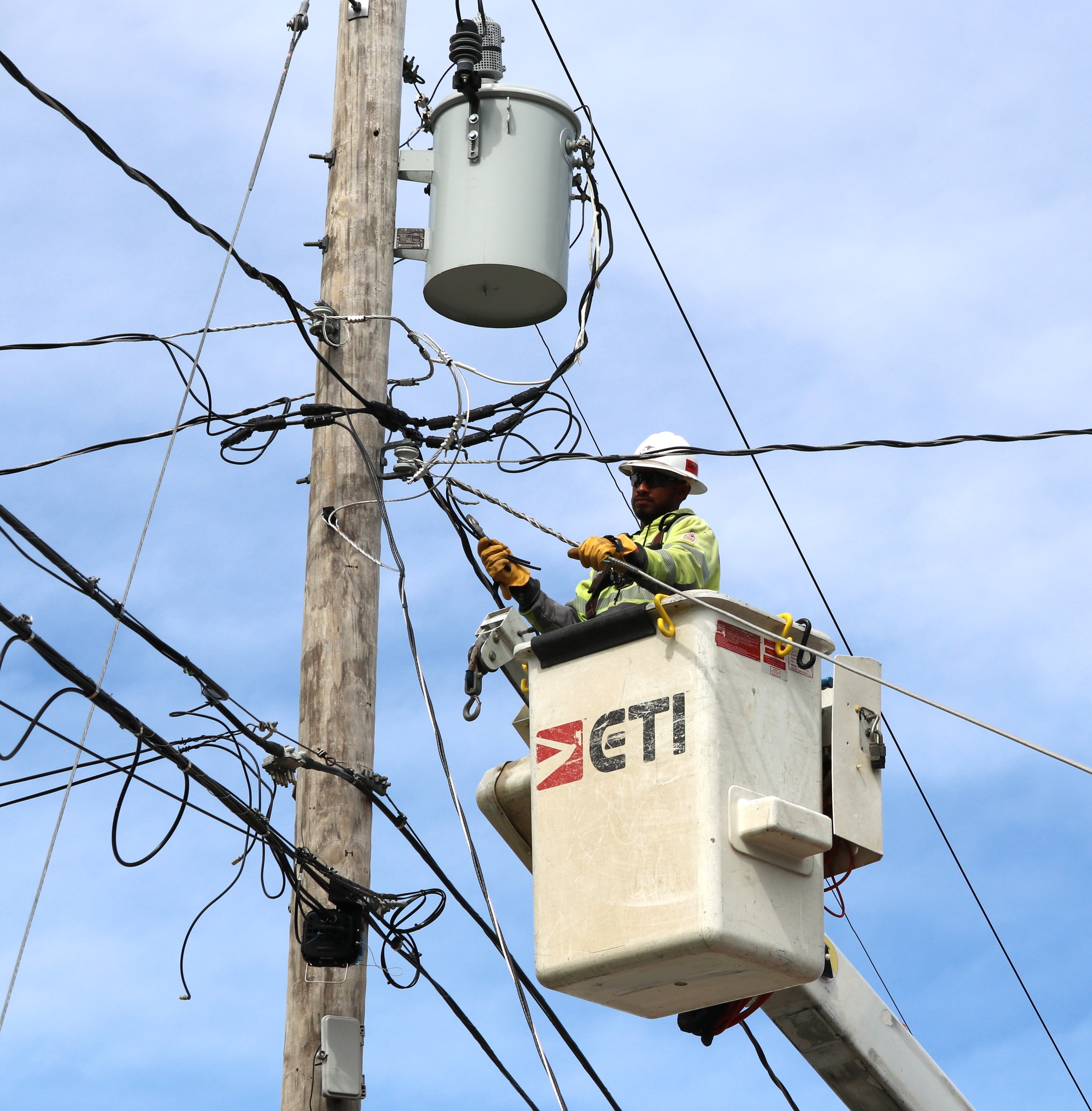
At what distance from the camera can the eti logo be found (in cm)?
572

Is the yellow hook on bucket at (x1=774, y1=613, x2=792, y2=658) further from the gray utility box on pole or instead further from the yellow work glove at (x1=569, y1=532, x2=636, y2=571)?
the gray utility box on pole

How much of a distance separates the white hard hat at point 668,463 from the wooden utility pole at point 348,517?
1.01 metres

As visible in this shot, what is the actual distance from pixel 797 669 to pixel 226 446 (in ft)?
8.45

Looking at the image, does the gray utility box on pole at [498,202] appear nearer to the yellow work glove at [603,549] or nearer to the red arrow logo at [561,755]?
the yellow work glove at [603,549]

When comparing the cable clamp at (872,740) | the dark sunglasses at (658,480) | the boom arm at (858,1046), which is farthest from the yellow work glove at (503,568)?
the boom arm at (858,1046)

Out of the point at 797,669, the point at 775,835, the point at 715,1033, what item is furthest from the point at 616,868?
the point at 715,1033

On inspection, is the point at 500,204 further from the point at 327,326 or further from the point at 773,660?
the point at 773,660

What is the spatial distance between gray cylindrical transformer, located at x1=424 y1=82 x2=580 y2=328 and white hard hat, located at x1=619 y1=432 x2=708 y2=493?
2.44 ft

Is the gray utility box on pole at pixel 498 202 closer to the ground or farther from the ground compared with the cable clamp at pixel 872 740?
farther from the ground

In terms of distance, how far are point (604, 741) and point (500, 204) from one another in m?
2.43

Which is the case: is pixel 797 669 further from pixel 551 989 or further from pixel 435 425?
pixel 435 425

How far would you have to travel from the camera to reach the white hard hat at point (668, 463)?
7105mm

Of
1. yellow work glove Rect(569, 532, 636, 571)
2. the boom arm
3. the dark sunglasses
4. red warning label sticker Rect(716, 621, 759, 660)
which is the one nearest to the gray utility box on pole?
the dark sunglasses

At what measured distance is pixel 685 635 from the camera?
5.80 metres
